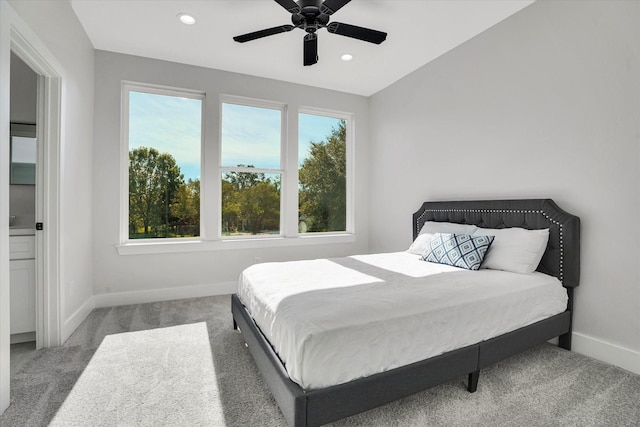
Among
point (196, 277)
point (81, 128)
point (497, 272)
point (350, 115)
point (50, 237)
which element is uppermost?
point (350, 115)

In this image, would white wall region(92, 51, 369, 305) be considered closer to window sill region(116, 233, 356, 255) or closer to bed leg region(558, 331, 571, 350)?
window sill region(116, 233, 356, 255)

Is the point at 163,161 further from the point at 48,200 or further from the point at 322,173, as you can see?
the point at 322,173

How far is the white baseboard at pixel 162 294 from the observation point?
11.1 ft

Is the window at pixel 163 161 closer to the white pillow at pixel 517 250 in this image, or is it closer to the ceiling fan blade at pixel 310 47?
the ceiling fan blade at pixel 310 47

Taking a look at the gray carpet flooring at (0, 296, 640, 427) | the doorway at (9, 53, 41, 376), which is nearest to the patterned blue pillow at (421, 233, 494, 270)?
the gray carpet flooring at (0, 296, 640, 427)

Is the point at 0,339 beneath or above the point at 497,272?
beneath

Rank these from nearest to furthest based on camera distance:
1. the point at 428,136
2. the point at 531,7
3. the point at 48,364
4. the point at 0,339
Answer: the point at 0,339
the point at 48,364
the point at 531,7
the point at 428,136

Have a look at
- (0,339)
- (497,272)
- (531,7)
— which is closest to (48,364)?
(0,339)

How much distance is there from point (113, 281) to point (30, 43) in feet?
7.82

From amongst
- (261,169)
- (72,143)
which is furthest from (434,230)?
(72,143)

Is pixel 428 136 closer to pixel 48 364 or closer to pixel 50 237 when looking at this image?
pixel 50 237

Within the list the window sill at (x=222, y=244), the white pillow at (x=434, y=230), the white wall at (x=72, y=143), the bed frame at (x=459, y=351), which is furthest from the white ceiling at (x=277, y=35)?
the window sill at (x=222, y=244)

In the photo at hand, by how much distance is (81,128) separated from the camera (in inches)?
116

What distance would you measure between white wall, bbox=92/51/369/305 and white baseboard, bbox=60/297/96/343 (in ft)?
0.52
